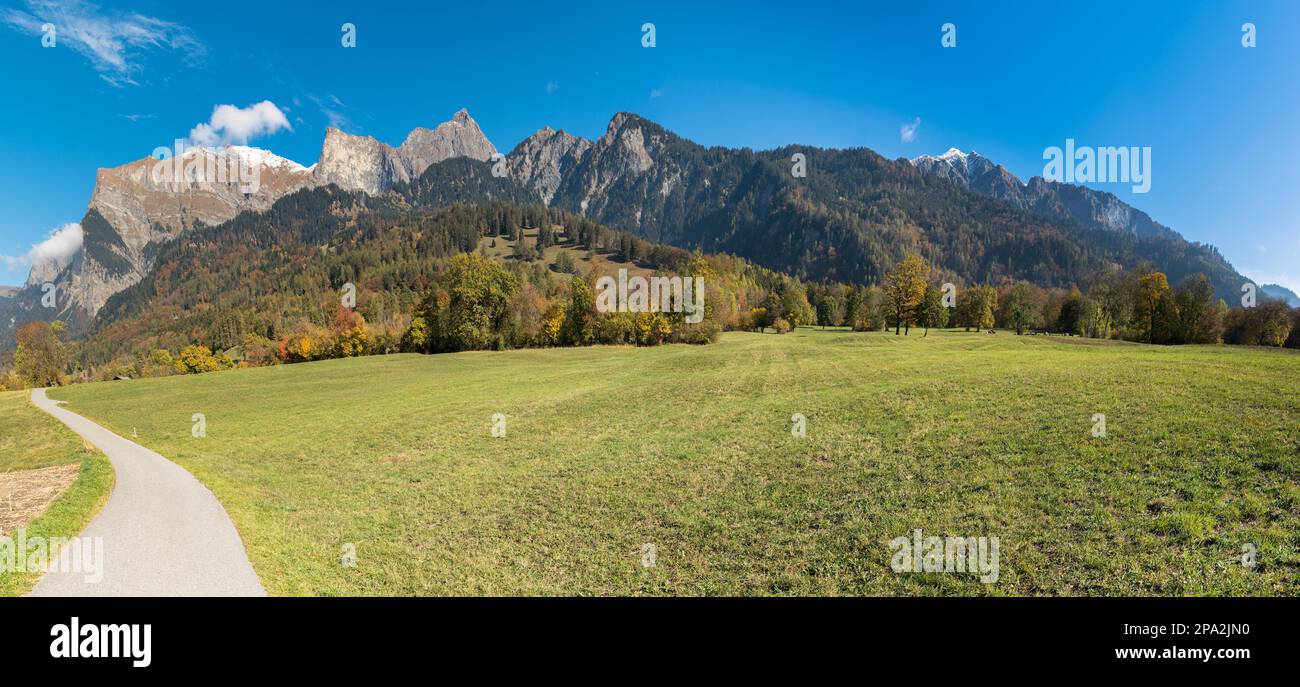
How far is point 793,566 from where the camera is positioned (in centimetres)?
1062

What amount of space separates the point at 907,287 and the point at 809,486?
7179 cm

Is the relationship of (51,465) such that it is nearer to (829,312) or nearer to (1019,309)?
(1019,309)

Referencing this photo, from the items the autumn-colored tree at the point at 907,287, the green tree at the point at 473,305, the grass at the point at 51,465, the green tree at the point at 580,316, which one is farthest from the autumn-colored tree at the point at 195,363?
the autumn-colored tree at the point at 907,287

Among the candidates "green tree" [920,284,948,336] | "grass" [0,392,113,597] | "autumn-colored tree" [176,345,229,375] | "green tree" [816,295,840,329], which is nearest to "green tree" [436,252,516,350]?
"grass" [0,392,113,597]

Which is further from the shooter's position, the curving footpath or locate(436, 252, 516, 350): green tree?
locate(436, 252, 516, 350): green tree

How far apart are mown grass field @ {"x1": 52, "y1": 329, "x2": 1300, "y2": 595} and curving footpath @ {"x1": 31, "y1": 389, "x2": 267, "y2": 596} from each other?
743 millimetres

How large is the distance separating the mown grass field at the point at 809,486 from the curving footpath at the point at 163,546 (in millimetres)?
743

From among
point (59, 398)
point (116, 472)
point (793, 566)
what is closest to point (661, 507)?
point (793, 566)

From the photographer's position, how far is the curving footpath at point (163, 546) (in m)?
10.2

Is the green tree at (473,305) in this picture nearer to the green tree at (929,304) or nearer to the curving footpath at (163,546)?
the curving footpath at (163,546)

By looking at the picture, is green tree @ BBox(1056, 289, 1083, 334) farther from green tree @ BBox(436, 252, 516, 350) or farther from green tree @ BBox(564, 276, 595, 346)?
green tree @ BBox(436, 252, 516, 350)

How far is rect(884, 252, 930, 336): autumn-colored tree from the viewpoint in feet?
245

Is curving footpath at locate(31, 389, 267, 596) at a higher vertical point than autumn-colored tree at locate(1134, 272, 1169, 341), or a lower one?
lower

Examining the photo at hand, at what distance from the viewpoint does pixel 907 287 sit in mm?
74938
